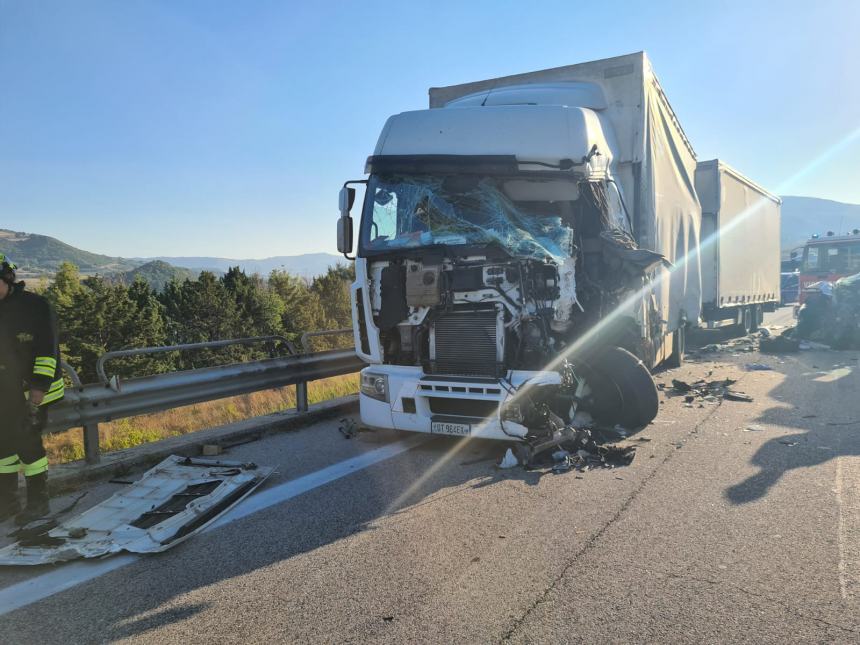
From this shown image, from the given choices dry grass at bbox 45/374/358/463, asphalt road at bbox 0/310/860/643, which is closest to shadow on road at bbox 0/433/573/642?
asphalt road at bbox 0/310/860/643

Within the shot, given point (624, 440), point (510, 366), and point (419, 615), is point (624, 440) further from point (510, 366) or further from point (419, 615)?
point (419, 615)

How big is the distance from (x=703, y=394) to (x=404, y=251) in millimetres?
4884

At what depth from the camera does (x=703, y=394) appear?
8.14m

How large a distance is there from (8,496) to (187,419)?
823 cm

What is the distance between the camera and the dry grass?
977 centimetres

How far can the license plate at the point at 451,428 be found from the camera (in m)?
5.16

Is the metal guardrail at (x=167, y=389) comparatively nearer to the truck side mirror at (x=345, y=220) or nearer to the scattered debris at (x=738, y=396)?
the truck side mirror at (x=345, y=220)

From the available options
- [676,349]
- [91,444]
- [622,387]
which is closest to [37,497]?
[91,444]

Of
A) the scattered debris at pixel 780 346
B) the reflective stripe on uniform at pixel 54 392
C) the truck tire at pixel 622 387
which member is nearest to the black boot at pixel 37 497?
the reflective stripe on uniform at pixel 54 392

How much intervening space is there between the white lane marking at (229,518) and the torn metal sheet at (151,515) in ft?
0.20

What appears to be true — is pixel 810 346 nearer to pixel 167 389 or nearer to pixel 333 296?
pixel 167 389

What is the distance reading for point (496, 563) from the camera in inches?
126

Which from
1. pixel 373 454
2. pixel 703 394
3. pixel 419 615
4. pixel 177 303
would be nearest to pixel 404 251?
pixel 373 454

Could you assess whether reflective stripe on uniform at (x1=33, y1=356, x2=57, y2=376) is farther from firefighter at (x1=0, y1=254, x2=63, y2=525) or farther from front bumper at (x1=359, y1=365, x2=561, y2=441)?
front bumper at (x1=359, y1=365, x2=561, y2=441)
